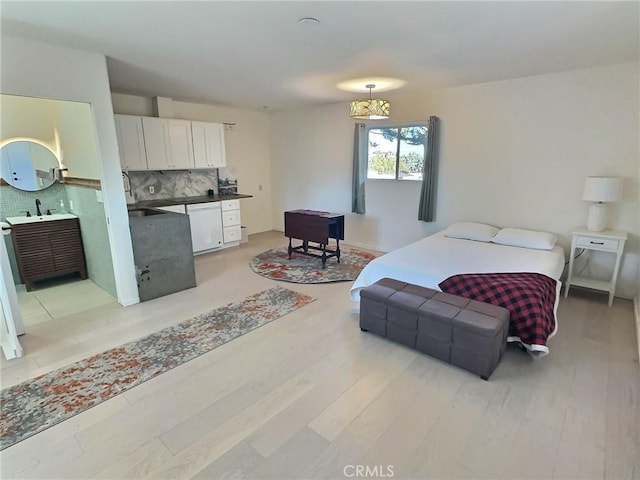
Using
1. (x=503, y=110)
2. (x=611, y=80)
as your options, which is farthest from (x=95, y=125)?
(x=611, y=80)

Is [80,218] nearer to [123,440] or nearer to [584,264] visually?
[123,440]

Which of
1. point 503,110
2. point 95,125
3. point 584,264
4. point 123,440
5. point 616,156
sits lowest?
point 123,440

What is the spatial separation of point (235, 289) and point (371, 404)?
2411 mm

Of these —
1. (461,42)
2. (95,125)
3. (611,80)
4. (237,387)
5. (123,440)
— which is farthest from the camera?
(611,80)

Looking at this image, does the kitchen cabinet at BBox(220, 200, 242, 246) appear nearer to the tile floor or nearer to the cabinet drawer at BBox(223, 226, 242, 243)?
the cabinet drawer at BBox(223, 226, 242, 243)

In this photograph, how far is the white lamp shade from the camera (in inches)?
131

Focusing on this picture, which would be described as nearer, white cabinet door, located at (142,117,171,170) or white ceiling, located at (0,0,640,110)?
white ceiling, located at (0,0,640,110)

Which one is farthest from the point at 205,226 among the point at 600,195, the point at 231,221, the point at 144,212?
the point at 600,195

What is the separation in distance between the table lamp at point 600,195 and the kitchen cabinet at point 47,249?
6091 mm

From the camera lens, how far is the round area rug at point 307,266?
14.3ft

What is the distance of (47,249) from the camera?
160 inches

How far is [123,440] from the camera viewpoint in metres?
1.86

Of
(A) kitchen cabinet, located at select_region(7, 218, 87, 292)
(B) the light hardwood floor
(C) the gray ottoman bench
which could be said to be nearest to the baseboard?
(B) the light hardwood floor

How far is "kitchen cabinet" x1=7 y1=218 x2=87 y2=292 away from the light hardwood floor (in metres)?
1.41
